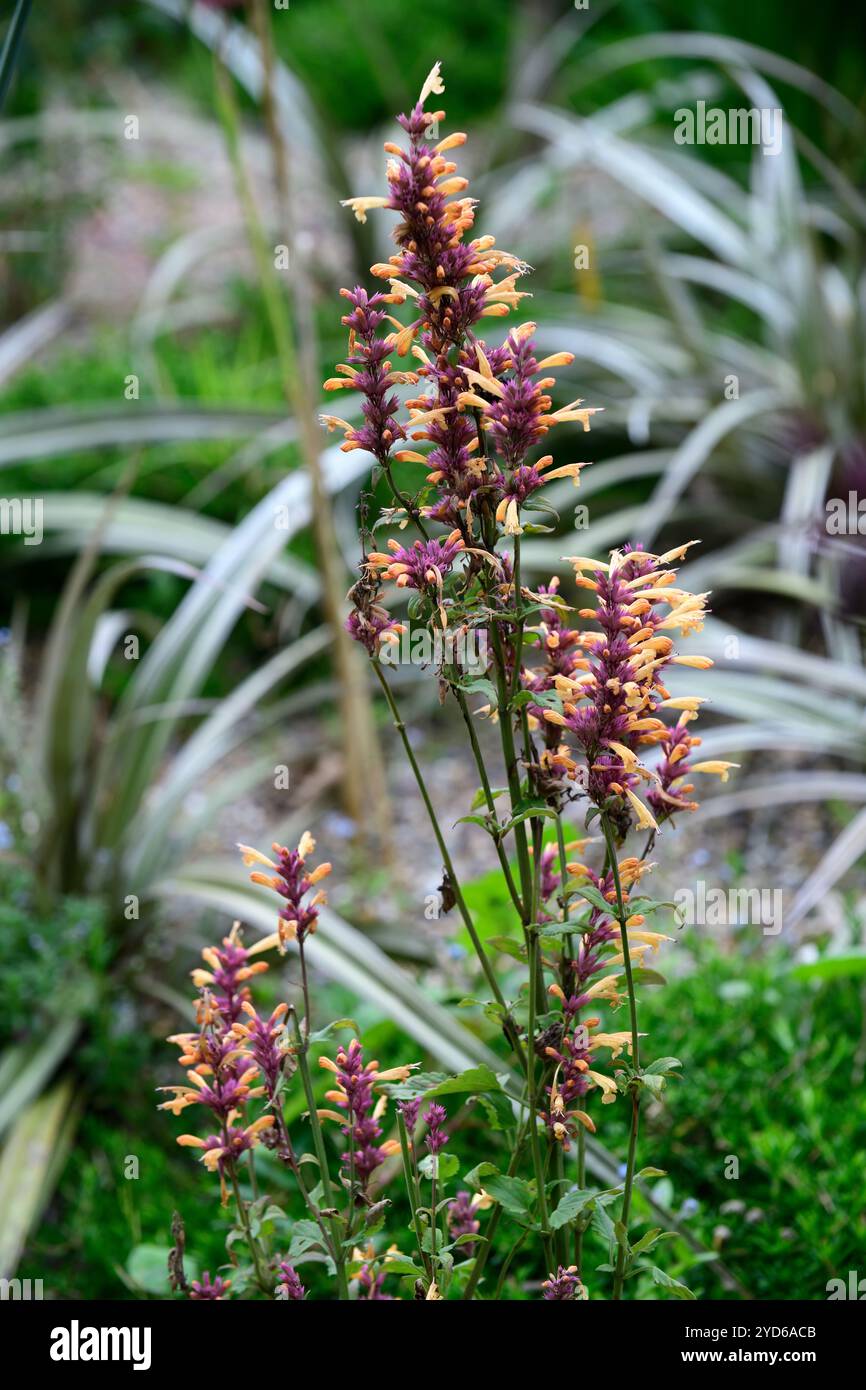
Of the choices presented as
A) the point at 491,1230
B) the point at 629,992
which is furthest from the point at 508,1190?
the point at 629,992

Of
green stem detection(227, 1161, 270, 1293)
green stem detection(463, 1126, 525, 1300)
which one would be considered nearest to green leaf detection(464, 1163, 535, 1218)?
green stem detection(463, 1126, 525, 1300)

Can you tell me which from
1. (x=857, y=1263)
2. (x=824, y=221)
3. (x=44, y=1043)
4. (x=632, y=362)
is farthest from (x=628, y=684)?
(x=824, y=221)

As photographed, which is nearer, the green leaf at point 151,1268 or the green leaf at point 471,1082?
the green leaf at point 471,1082

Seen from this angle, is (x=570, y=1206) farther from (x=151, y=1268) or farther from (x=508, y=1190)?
(x=151, y=1268)

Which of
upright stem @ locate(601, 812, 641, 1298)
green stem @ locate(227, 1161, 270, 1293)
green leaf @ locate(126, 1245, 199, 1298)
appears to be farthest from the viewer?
green leaf @ locate(126, 1245, 199, 1298)

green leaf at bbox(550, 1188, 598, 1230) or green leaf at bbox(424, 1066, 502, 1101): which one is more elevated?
green leaf at bbox(424, 1066, 502, 1101)

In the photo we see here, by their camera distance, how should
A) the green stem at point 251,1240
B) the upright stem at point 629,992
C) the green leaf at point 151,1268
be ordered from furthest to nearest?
the green leaf at point 151,1268 < the green stem at point 251,1240 < the upright stem at point 629,992

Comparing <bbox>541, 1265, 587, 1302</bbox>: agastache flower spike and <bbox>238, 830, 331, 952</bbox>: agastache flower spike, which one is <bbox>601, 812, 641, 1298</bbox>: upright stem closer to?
<bbox>541, 1265, 587, 1302</bbox>: agastache flower spike

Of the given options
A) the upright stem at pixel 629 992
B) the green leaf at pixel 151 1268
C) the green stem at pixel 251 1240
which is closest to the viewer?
the upright stem at pixel 629 992

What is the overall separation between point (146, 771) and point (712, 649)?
88 centimetres

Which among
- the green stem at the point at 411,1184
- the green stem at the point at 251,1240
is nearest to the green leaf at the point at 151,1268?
the green stem at the point at 251,1240

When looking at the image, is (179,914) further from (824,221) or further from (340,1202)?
(824,221)

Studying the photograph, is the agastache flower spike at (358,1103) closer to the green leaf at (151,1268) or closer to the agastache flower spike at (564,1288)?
the agastache flower spike at (564,1288)

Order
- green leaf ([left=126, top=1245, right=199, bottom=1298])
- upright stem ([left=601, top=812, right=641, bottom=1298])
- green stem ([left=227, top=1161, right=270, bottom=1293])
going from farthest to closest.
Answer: green leaf ([left=126, top=1245, right=199, bottom=1298])
green stem ([left=227, top=1161, right=270, bottom=1293])
upright stem ([left=601, top=812, right=641, bottom=1298])
